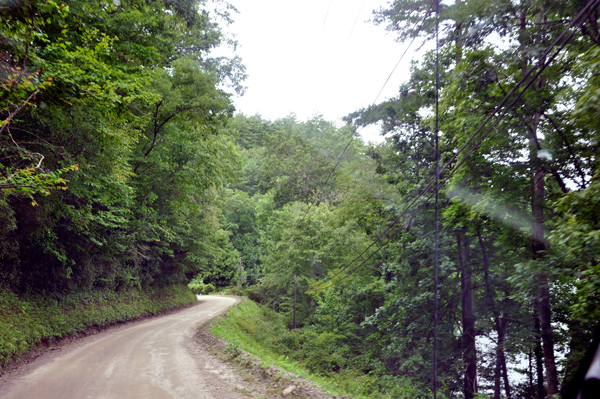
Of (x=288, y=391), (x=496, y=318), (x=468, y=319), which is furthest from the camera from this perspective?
(x=468, y=319)

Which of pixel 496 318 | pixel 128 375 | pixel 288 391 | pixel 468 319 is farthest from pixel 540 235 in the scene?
pixel 128 375

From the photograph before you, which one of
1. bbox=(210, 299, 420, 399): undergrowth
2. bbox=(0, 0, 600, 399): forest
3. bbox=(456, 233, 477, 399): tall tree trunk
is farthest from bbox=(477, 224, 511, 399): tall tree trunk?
bbox=(210, 299, 420, 399): undergrowth

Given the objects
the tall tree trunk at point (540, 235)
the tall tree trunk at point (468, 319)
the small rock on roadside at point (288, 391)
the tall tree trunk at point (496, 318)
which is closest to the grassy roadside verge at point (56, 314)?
the small rock on roadside at point (288, 391)

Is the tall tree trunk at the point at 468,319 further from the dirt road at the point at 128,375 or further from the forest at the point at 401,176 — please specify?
the dirt road at the point at 128,375

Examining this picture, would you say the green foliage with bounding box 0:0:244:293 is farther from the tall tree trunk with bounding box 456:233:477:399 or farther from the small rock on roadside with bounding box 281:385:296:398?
the tall tree trunk with bounding box 456:233:477:399

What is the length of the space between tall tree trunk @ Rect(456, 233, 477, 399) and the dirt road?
8.38 m

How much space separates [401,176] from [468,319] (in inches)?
230

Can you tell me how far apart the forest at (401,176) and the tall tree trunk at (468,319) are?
0.06 metres

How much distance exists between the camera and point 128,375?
8336mm

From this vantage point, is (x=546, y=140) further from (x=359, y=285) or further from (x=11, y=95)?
(x=359, y=285)

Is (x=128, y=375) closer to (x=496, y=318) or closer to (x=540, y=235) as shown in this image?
(x=540, y=235)

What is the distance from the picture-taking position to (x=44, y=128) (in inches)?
381

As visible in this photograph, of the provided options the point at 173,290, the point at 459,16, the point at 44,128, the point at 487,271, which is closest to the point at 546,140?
the point at 459,16

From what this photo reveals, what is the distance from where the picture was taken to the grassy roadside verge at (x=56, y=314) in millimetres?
9797
